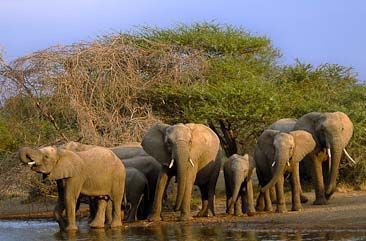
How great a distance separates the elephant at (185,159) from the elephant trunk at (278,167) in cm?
161

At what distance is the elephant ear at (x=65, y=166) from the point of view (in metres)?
18.5

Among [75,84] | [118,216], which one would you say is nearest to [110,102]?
[75,84]

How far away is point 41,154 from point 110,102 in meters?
8.70

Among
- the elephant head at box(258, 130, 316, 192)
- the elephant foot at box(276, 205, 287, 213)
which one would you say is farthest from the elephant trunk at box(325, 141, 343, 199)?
the elephant foot at box(276, 205, 287, 213)

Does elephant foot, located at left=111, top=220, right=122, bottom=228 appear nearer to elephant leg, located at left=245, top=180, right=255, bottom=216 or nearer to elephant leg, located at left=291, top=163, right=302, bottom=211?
elephant leg, located at left=245, top=180, right=255, bottom=216

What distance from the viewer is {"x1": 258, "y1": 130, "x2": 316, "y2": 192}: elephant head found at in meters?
20.6

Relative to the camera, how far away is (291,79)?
3141 cm

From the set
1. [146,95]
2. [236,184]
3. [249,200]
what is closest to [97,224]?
[236,184]

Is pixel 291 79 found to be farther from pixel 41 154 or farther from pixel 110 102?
pixel 41 154

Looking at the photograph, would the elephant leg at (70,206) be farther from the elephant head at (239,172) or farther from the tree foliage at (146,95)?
the tree foliage at (146,95)

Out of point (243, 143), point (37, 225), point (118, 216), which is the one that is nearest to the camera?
point (118, 216)

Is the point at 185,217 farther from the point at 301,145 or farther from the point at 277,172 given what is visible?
the point at 301,145

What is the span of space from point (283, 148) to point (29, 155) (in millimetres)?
5980

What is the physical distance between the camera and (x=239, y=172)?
20547mm
